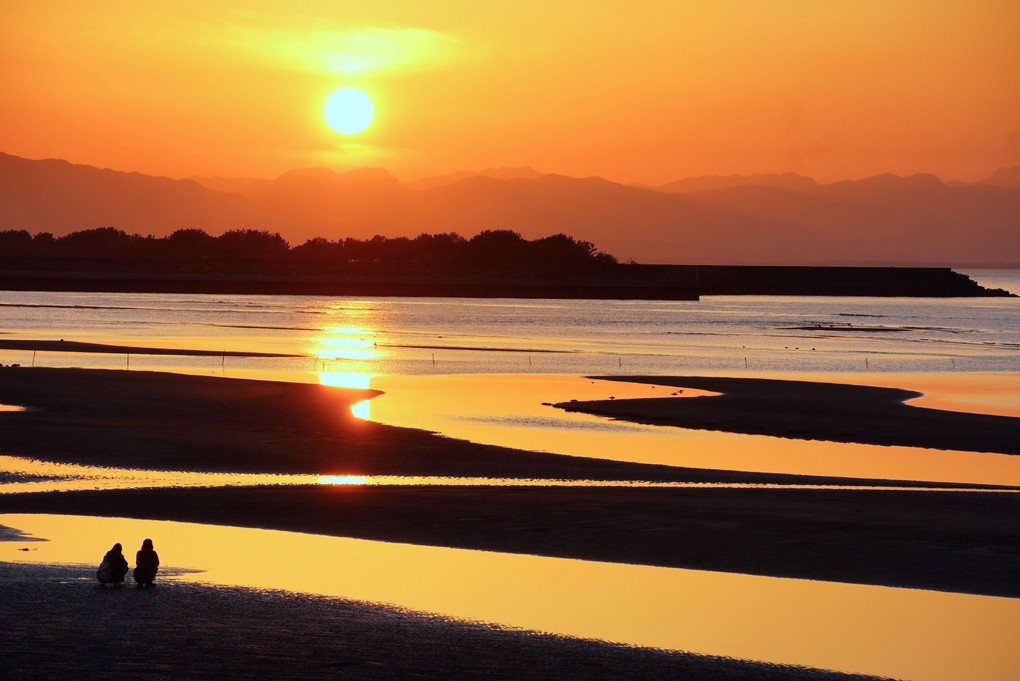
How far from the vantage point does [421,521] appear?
19.1 metres

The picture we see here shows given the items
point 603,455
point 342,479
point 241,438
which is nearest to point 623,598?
point 342,479

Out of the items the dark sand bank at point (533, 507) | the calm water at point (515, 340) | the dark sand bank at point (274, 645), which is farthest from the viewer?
the calm water at point (515, 340)

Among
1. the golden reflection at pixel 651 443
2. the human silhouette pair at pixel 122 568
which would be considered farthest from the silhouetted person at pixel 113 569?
the golden reflection at pixel 651 443

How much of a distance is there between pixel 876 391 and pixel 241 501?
3035 cm

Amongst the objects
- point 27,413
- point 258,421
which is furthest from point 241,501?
→ point 27,413

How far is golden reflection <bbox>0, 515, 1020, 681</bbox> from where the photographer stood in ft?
40.9

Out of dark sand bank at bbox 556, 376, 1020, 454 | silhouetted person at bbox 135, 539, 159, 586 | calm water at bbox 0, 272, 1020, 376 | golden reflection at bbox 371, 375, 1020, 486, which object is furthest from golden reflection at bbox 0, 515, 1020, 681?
calm water at bbox 0, 272, 1020, 376

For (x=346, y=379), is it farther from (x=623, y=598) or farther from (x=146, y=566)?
(x=623, y=598)

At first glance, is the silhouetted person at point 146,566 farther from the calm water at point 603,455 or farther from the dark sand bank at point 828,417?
the dark sand bank at point 828,417

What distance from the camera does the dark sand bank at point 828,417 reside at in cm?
3206

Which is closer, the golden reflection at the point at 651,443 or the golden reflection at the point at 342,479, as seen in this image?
the golden reflection at the point at 342,479

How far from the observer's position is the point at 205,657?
11.5 metres

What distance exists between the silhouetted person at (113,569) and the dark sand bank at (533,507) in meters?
4.69

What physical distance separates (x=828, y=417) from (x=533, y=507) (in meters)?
18.2
